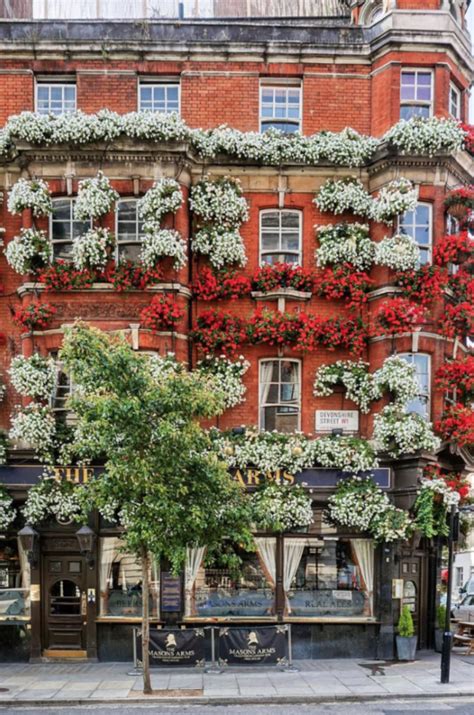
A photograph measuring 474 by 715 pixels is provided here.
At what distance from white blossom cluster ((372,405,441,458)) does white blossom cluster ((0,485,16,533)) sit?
26.8 ft

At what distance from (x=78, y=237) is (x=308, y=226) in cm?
540

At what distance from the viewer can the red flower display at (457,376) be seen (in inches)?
730

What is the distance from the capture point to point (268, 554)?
730 inches

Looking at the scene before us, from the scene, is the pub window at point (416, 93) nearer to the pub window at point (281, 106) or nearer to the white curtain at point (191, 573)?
Result: the pub window at point (281, 106)

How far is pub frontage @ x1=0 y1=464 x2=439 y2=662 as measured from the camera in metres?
18.1

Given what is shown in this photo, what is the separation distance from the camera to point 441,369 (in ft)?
61.7

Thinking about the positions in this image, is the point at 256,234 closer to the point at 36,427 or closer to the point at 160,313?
the point at 160,313

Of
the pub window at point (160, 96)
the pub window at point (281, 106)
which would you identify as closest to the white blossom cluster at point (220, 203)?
the pub window at point (281, 106)

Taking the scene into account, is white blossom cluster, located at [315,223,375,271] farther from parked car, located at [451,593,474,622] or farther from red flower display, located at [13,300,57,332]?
parked car, located at [451,593,474,622]

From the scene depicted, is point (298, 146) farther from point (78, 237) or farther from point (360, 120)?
point (78, 237)

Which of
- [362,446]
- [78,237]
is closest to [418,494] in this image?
[362,446]

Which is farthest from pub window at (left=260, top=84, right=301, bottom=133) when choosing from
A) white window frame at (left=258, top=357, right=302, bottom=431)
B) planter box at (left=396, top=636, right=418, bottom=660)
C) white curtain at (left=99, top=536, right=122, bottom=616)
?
planter box at (left=396, top=636, right=418, bottom=660)

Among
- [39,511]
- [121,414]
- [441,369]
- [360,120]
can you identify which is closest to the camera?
[121,414]

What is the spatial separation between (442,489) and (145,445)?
715 cm
